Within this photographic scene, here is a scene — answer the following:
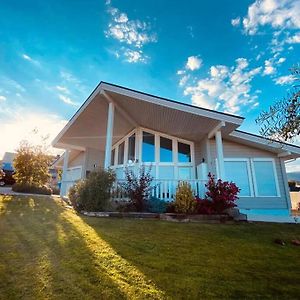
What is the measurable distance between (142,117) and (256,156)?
17.2 feet

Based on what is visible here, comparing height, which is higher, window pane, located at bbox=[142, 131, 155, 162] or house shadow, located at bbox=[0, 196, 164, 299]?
window pane, located at bbox=[142, 131, 155, 162]

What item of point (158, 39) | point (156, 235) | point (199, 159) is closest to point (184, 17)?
point (158, 39)

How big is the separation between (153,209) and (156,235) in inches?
92.0

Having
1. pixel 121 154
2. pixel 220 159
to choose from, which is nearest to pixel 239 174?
pixel 220 159

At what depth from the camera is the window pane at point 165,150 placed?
30.4 ft

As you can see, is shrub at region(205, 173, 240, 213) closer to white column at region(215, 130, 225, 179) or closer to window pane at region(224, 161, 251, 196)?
white column at region(215, 130, 225, 179)

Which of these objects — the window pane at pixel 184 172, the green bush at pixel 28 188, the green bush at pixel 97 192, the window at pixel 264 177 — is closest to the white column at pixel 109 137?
the green bush at pixel 97 192

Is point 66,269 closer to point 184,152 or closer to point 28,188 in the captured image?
point 184,152

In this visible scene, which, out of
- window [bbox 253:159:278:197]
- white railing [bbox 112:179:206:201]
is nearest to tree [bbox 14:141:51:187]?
white railing [bbox 112:179:206:201]

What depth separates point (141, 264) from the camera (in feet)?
8.93

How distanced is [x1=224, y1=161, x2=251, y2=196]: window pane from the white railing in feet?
6.88

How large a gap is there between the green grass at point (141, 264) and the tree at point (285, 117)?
2.08m

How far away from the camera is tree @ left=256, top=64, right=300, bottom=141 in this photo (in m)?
3.46

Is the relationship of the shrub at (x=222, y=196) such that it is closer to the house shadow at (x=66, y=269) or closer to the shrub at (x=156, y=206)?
the shrub at (x=156, y=206)
